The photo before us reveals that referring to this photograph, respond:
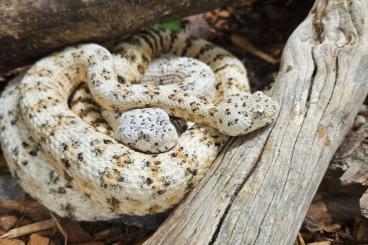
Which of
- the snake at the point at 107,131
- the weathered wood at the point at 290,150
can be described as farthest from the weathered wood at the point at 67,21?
the weathered wood at the point at 290,150

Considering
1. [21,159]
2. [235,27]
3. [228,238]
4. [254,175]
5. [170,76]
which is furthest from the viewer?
[235,27]

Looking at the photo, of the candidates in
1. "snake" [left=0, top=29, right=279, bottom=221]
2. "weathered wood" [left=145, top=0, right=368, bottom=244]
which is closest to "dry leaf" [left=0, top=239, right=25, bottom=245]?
"snake" [left=0, top=29, right=279, bottom=221]

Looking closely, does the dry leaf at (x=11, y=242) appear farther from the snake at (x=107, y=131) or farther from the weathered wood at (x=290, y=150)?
the weathered wood at (x=290, y=150)

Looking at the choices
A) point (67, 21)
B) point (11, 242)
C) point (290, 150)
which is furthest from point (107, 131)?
point (290, 150)

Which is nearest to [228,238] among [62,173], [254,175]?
[254,175]

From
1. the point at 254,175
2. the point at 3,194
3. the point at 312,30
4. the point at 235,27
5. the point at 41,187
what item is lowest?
the point at 3,194

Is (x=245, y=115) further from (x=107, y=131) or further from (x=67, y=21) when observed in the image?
(x=67, y=21)

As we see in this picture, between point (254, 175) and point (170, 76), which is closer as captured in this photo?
point (254, 175)

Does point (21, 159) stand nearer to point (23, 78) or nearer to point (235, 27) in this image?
point (23, 78)
